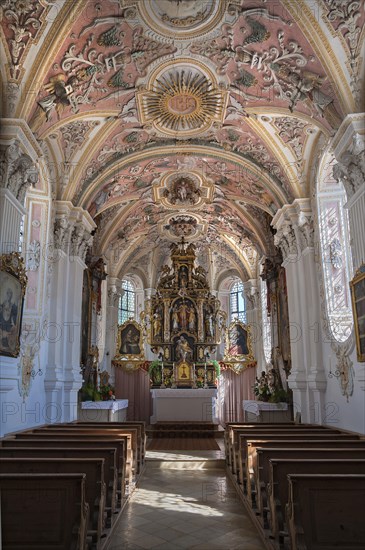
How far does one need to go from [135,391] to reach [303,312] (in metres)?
10.4

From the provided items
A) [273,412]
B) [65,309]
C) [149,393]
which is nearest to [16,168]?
[65,309]

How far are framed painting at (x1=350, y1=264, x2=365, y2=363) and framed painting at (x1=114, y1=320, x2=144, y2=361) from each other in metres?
12.5

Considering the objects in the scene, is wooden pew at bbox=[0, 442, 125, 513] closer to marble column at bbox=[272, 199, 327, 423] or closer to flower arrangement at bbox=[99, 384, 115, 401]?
marble column at bbox=[272, 199, 327, 423]

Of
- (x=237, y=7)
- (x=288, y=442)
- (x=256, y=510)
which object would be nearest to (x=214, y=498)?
(x=256, y=510)

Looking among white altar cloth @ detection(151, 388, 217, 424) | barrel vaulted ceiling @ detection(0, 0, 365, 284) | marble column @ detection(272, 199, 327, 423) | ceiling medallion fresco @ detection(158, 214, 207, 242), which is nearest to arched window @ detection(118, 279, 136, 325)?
ceiling medallion fresco @ detection(158, 214, 207, 242)

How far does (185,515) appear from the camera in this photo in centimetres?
623

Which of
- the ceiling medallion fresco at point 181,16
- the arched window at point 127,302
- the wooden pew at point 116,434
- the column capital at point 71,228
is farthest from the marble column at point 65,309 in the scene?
the arched window at point 127,302

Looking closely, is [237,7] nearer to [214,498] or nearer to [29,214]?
[29,214]

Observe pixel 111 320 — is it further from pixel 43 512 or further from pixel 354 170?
pixel 43 512

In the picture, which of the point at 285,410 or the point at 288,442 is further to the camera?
the point at 285,410

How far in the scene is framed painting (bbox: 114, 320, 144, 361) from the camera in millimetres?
19625

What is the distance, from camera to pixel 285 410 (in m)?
13.4

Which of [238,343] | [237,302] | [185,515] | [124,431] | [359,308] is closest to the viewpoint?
[185,515]

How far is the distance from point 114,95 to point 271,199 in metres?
5.58
